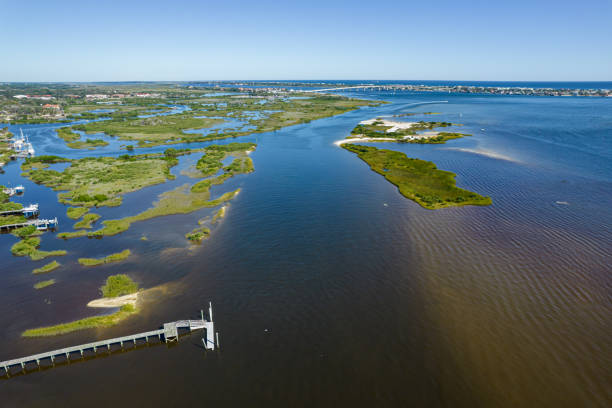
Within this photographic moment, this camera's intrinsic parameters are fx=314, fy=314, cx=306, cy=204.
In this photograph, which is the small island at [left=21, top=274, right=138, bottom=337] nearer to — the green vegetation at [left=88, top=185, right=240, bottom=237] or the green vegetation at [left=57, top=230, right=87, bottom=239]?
the green vegetation at [left=57, top=230, right=87, bottom=239]

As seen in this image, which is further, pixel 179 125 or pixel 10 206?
pixel 179 125

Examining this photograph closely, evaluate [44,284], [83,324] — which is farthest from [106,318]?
[44,284]

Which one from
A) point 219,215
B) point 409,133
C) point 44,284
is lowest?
point 44,284

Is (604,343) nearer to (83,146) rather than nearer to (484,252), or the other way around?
(484,252)

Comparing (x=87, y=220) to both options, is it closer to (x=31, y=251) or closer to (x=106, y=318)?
(x=31, y=251)

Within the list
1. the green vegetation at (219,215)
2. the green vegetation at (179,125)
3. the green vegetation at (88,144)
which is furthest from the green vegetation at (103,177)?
the green vegetation at (179,125)

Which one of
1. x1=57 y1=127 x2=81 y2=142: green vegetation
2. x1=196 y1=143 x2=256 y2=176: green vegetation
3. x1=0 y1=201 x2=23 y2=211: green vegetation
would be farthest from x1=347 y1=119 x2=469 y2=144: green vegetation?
x1=57 y1=127 x2=81 y2=142: green vegetation
